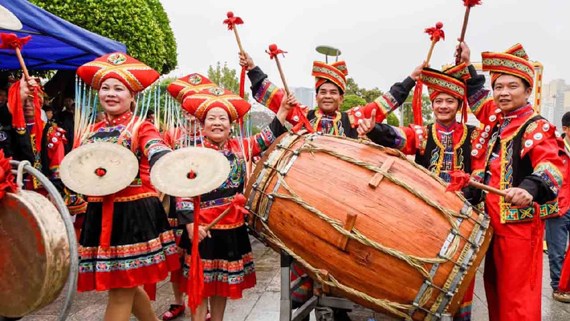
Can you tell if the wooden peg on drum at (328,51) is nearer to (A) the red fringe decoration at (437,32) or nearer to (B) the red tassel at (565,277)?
(A) the red fringe decoration at (437,32)

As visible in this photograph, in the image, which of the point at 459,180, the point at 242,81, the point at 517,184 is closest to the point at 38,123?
the point at 242,81

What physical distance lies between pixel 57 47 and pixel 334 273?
4.18m

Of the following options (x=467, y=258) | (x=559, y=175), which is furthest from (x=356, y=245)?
(x=559, y=175)

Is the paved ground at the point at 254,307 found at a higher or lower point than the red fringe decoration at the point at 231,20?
lower

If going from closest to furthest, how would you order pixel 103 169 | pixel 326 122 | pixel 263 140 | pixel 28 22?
pixel 103 169 < pixel 263 140 < pixel 326 122 < pixel 28 22

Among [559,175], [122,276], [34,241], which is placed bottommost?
[122,276]

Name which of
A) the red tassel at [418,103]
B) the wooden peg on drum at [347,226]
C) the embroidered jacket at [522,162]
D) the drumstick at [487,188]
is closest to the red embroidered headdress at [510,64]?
the embroidered jacket at [522,162]

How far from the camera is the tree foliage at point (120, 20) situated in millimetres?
7043

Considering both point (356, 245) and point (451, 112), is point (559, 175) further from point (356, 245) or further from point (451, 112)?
point (356, 245)

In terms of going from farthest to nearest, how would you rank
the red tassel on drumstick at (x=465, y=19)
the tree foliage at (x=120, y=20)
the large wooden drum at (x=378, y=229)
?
1. the tree foliage at (x=120, y=20)
2. the red tassel on drumstick at (x=465, y=19)
3. the large wooden drum at (x=378, y=229)

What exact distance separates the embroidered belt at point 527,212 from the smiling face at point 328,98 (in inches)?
61.4

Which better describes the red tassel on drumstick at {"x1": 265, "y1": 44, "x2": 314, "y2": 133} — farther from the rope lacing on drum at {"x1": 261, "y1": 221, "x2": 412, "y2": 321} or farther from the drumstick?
the drumstick

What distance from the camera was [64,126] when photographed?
5.05 meters

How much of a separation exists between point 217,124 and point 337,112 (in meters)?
1.16
